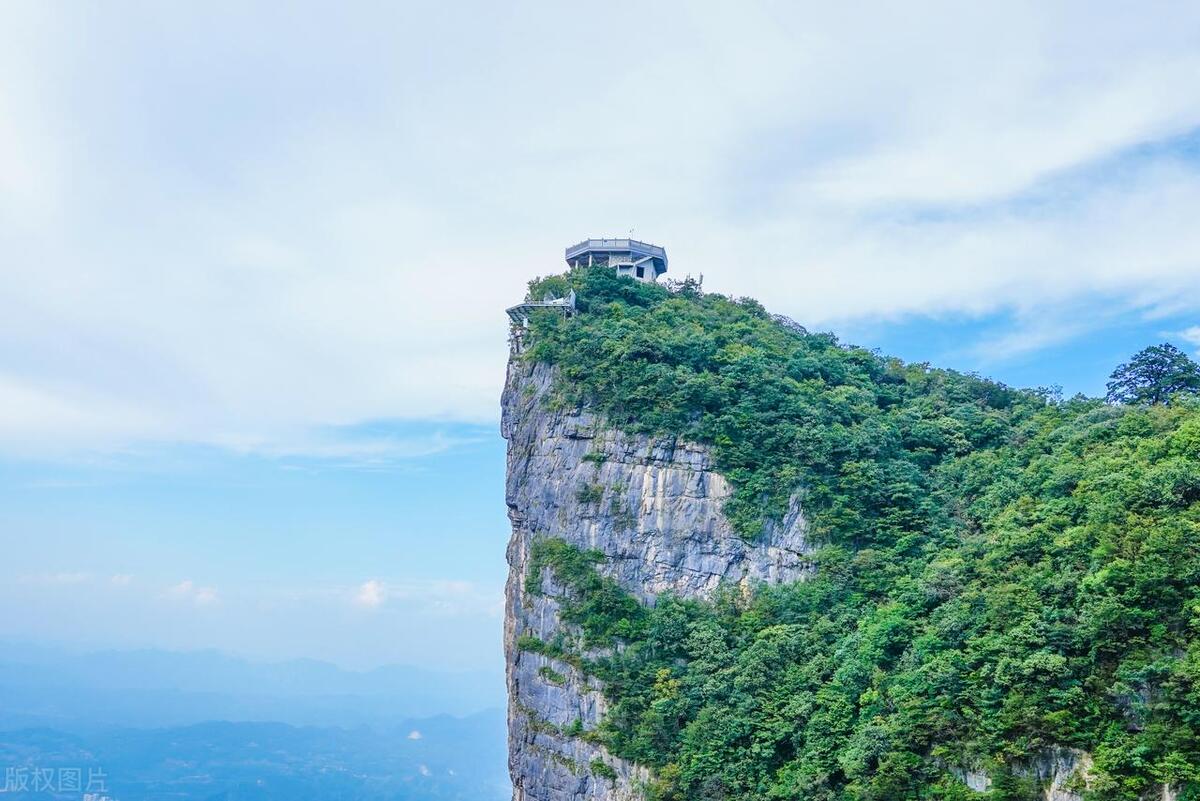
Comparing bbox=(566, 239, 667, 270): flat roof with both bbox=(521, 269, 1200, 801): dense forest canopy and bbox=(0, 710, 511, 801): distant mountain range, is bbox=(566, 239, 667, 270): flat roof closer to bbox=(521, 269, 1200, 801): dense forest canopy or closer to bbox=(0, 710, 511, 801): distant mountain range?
bbox=(521, 269, 1200, 801): dense forest canopy

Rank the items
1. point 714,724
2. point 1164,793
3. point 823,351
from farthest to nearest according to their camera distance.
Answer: point 823,351 < point 714,724 < point 1164,793

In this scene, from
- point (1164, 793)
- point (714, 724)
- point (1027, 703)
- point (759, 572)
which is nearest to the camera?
point (1164, 793)

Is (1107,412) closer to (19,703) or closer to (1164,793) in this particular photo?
(1164,793)

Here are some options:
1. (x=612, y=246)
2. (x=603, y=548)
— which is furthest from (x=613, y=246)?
(x=603, y=548)

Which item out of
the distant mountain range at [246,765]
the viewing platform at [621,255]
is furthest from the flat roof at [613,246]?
the distant mountain range at [246,765]

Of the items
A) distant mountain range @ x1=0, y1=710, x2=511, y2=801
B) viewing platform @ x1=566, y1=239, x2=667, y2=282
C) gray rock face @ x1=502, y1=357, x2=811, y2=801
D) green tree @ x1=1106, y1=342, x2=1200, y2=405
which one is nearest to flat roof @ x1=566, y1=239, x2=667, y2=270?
viewing platform @ x1=566, y1=239, x2=667, y2=282

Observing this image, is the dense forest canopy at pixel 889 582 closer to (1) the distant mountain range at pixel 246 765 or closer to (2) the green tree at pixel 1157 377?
(2) the green tree at pixel 1157 377

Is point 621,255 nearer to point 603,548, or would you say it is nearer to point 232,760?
point 603,548

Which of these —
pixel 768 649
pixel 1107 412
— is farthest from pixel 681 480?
pixel 1107 412
